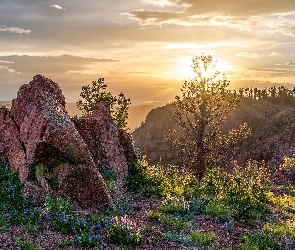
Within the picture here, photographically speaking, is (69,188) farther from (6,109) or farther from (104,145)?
(6,109)

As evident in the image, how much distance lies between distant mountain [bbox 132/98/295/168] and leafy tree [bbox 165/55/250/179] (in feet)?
136

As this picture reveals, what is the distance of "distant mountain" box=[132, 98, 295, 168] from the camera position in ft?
240

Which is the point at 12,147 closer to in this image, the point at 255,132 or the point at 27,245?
the point at 27,245

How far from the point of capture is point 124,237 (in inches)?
382

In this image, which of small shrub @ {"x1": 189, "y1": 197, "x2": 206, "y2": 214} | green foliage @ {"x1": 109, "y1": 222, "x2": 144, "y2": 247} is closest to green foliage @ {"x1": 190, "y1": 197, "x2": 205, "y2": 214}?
small shrub @ {"x1": 189, "y1": 197, "x2": 206, "y2": 214}

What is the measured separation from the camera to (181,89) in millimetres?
24281

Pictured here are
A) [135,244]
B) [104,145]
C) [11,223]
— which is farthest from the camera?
[104,145]

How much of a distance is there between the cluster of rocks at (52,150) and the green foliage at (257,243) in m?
4.42

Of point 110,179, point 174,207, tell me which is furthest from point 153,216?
point 110,179

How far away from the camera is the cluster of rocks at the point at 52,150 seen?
12.7 metres

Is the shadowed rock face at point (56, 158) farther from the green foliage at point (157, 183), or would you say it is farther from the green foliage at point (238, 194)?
the green foliage at point (238, 194)

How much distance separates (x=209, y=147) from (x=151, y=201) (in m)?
9.48

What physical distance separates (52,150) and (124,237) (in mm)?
4678

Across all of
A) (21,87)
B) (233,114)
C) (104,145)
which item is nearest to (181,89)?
(104,145)
